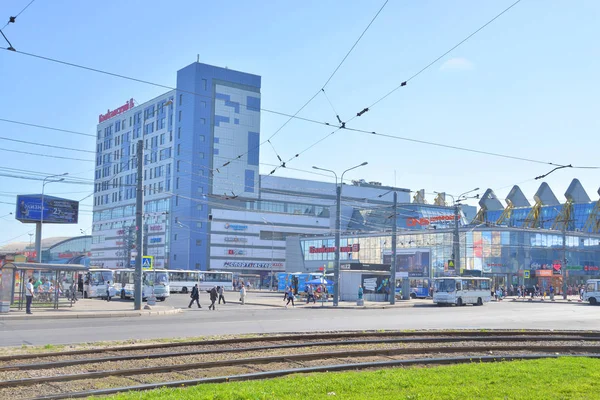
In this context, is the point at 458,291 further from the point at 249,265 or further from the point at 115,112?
the point at 115,112

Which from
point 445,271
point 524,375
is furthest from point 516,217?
point 524,375

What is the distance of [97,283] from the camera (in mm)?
55906

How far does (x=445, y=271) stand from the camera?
7544 centimetres

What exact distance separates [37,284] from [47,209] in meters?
15.7

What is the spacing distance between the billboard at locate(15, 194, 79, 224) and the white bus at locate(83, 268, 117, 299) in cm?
535

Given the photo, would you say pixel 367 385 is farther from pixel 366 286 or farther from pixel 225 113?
pixel 225 113

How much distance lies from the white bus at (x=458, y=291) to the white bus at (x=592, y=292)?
12.4 metres

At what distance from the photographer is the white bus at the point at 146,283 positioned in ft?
155

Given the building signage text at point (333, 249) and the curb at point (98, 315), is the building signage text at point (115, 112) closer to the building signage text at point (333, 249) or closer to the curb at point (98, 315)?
the building signage text at point (333, 249)

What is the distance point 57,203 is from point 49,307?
20067 mm

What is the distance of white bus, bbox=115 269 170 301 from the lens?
1862 inches

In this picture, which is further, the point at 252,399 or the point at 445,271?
the point at 445,271

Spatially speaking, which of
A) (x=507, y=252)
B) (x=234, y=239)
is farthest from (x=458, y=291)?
(x=234, y=239)

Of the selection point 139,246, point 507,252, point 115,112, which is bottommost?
point 139,246
